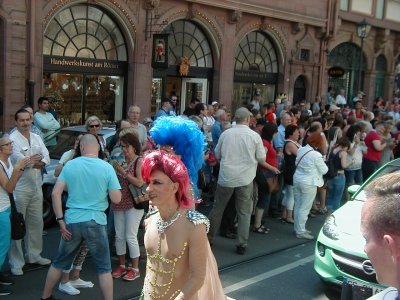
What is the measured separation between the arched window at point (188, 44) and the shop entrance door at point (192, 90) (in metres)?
0.56

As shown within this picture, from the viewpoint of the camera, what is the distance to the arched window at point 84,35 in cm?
1329

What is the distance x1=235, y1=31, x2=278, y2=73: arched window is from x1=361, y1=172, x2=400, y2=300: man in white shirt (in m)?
17.3

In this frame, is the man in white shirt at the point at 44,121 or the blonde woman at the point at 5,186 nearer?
the blonde woman at the point at 5,186

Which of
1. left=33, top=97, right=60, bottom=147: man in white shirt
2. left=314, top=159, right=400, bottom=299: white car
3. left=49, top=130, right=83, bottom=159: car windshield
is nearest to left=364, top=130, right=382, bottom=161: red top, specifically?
left=314, top=159, right=400, bottom=299: white car

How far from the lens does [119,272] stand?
587 cm

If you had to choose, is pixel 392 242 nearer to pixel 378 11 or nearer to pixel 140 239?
pixel 140 239

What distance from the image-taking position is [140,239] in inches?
287

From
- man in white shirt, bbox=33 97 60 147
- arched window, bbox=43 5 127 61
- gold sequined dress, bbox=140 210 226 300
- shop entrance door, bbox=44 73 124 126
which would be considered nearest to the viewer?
gold sequined dress, bbox=140 210 226 300

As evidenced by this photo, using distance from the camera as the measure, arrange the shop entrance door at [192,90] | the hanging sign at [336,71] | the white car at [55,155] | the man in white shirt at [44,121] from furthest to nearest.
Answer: the hanging sign at [336,71] < the shop entrance door at [192,90] < the man in white shirt at [44,121] < the white car at [55,155]

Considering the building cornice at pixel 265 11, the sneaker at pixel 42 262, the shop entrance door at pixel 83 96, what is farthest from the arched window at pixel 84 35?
the sneaker at pixel 42 262

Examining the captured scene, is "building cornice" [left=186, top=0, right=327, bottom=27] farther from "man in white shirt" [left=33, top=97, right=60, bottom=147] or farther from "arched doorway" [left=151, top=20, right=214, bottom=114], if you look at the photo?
"man in white shirt" [left=33, top=97, right=60, bottom=147]

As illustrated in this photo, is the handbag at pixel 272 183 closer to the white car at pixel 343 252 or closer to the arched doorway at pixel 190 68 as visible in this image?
the white car at pixel 343 252

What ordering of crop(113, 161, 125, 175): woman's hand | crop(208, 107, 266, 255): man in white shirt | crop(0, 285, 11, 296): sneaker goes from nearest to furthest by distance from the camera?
crop(0, 285, 11, 296): sneaker → crop(113, 161, 125, 175): woman's hand → crop(208, 107, 266, 255): man in white shirt

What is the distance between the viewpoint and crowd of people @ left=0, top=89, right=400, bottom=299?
118 inches
